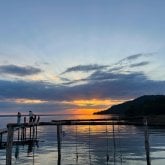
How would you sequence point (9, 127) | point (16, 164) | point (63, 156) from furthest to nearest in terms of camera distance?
1. point (63, 156)
2. point (16, 164)
3. point (9, 127)

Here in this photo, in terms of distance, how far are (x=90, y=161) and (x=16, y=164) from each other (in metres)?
6.37

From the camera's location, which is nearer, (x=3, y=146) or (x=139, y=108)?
(x=3, y=146)

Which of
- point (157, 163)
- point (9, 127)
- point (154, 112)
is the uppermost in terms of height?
point (154, 112)

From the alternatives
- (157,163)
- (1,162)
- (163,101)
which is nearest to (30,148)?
(1,162)

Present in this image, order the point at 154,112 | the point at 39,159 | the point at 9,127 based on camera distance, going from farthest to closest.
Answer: the point at 154,112 < the point at 39,159 < the point at 9,127

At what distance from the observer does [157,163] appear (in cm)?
3275

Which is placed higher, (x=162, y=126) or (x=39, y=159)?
(x=162, y=126)

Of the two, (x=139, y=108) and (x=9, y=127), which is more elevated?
(x=139, y=108)

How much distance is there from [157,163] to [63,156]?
961cm

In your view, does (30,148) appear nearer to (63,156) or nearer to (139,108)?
(63,156)

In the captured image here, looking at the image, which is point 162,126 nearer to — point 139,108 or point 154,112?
point 154,112

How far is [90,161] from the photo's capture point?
34219 mm

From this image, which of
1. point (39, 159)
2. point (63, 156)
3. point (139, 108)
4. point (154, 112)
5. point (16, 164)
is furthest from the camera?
point (139, 108)

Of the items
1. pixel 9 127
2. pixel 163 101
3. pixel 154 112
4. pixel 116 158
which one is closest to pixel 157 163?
pixel 116 158
